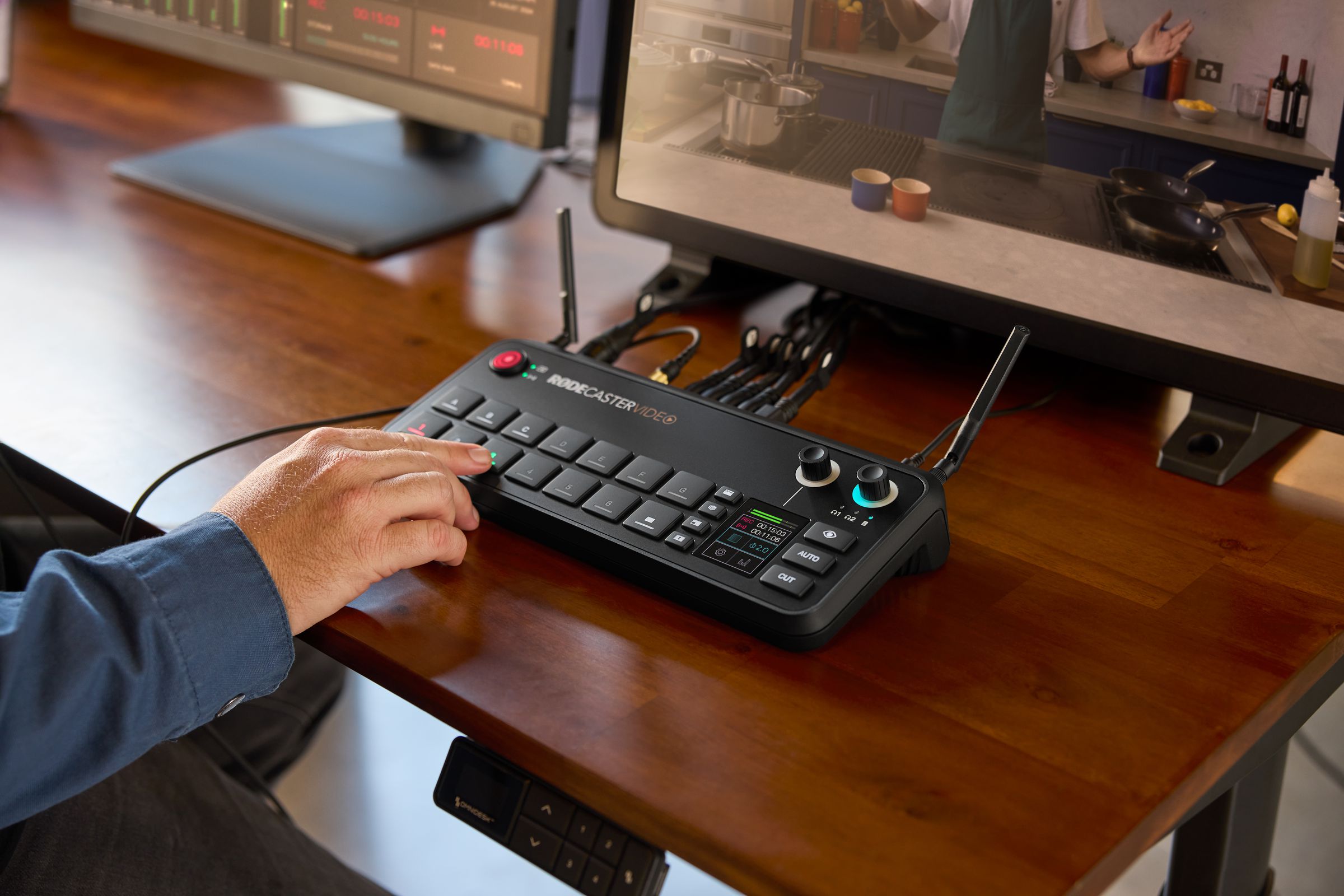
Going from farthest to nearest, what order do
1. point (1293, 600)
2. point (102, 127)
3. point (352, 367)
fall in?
point (102, 127) → point (352, 367) → point (1293, 600)

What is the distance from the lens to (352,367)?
0.91m

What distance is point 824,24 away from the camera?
836 mm

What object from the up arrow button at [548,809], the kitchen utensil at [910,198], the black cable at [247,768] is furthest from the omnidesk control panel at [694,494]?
the black cable at [247,768]

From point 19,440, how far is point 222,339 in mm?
200

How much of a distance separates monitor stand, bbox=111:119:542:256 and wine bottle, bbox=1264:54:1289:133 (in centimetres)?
80

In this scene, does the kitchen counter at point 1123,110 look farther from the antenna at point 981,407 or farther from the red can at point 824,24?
the antenna at point 981,407

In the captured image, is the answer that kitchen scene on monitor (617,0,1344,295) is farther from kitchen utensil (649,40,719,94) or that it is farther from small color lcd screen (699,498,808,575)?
small color lcd screen (699,498,808,575)

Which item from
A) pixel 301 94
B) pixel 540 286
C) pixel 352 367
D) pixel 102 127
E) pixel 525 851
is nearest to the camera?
pixel 525 851

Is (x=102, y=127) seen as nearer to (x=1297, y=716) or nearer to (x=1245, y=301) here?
(x=1245, y=301)

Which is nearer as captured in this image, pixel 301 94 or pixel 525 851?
pixel 525 851

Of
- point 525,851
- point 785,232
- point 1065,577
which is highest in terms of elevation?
point 785,232

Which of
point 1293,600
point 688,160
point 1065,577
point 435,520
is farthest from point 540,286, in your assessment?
point 1293,600

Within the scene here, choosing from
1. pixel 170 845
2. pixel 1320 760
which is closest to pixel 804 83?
pixel 170 845

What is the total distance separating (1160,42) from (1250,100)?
0.23ft
